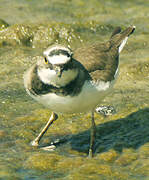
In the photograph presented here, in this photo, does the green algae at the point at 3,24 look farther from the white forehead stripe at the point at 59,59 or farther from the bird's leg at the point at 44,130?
the white forehead stripe at the point at 59,59

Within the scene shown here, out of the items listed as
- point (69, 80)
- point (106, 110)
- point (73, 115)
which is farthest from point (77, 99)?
point (106, 110)

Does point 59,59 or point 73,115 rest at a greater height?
point 59,59

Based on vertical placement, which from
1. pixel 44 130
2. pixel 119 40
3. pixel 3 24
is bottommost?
pixel 44 130

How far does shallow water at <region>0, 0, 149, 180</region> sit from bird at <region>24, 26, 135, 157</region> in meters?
0.32

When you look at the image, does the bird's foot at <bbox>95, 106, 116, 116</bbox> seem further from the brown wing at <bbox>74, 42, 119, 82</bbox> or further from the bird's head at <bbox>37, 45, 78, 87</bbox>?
the bird's head at <bbox>37, 45, 78, 87</bbox>

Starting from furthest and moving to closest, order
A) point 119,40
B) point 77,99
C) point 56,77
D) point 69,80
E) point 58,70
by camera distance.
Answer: point 119,40, point 77,99, point 69,80, point 56,77, point 58,70

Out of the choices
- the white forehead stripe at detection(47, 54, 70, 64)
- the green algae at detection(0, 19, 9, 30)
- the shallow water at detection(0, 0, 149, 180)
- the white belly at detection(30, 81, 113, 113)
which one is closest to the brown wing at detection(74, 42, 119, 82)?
the white belly at detection(30, 81, 113, 113)

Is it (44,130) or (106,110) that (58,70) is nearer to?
(44,130)

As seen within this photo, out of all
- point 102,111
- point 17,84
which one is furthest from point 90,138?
point 17,84

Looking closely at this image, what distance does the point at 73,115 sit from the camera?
20.0 feet

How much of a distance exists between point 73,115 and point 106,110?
0.54m

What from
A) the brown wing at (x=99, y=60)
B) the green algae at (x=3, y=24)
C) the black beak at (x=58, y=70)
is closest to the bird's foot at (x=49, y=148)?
the brown wing at (x=99, y=60)

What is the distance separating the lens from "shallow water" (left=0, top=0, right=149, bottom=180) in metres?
4.64

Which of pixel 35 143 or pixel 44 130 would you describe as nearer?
pixel 35 143
